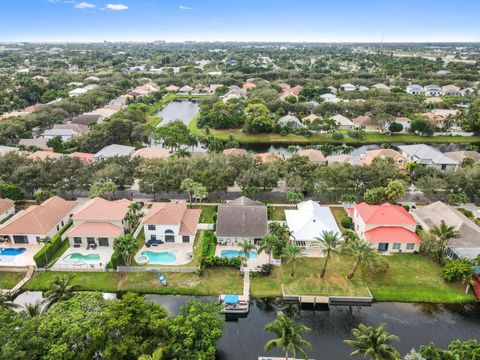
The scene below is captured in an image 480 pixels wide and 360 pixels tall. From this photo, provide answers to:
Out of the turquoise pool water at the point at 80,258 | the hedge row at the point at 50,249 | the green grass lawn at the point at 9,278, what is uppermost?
the hedge row at the point at 50,249

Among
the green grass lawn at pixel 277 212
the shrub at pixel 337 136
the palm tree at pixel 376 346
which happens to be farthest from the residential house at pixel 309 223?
the shrub at pixel 337 136

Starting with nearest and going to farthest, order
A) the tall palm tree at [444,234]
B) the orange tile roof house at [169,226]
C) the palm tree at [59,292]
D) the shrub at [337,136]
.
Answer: the palm tree at [59,292]
the tall palm tree at [444,234]
the orange tile roof house at [169,226]
the shrub at [337,136]

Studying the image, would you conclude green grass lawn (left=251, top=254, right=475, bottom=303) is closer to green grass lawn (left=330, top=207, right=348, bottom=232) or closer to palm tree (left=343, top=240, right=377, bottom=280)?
palm tree (left=343, top=240, right=377, bottom=280)

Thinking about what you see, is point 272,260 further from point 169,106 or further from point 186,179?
point 169,106

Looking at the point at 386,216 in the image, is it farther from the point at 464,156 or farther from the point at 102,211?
the point at 102,211

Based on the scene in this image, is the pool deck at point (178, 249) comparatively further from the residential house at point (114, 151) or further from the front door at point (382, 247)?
the residential house at point (114, 151)

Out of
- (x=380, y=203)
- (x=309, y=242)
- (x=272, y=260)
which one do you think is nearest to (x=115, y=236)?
(x=272, y=260)

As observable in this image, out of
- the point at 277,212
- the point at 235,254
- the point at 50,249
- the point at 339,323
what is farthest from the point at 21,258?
the point at 339,323
